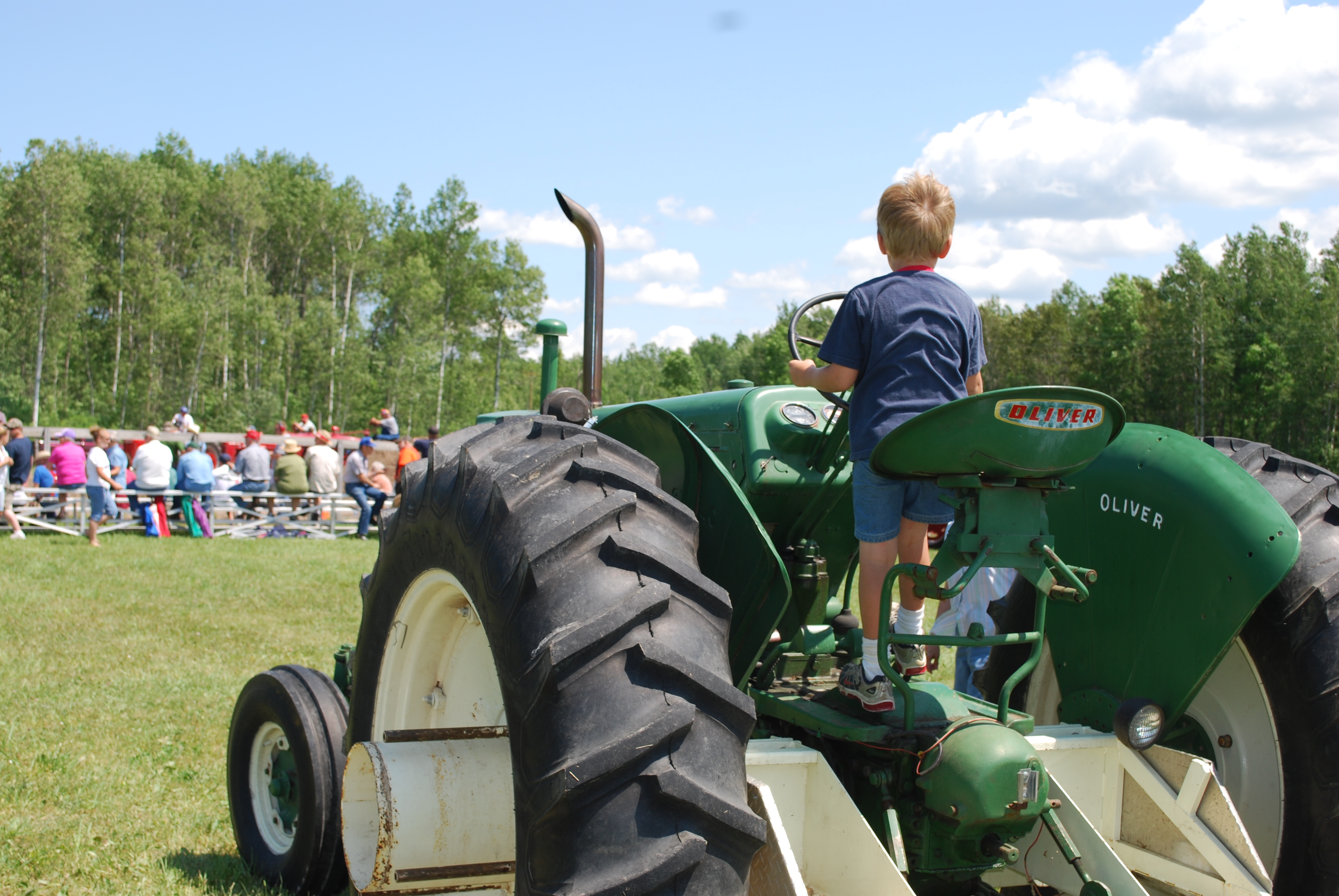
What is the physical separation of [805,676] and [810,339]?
1087mm

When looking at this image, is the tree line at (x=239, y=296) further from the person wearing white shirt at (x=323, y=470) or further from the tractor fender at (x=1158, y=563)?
the tractor fender at (x=1158, y=563)

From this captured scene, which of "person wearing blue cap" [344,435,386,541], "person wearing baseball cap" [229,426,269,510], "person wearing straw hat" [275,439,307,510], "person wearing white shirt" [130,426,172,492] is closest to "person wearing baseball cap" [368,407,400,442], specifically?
"person wearing blue cap" [344,435,386,541]

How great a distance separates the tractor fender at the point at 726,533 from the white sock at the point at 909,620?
29cm

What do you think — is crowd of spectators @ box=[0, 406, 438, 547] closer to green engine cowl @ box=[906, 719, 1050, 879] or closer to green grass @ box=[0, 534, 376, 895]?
green grass @ box=[0, 534, 376, 895]

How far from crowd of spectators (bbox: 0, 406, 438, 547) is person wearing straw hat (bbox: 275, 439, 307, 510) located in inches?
0.6

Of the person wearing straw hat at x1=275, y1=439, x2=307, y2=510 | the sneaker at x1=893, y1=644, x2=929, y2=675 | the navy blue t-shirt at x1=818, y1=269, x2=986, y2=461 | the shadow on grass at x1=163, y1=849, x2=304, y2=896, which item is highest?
the navy blue t-shirt at x1=818, y1=269, x2=986, y2=461

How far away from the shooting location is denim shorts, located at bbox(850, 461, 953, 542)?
247cm

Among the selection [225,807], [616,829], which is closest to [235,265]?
[225,807]

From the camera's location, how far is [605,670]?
66.8 inches

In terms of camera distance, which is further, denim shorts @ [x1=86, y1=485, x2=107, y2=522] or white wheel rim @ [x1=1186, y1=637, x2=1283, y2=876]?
denim shorts @ [x1=86, y1=485, x2=107, y2=522]

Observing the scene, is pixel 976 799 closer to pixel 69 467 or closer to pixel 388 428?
pixel 69 467

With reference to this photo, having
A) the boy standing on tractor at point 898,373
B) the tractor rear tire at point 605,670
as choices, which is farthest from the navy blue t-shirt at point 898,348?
the tractor rear tire at point 605,670

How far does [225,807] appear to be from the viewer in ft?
14.5

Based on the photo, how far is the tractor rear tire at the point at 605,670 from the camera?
163 cm
